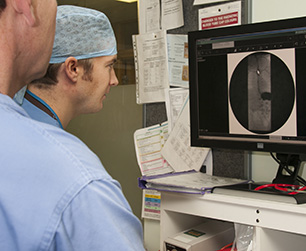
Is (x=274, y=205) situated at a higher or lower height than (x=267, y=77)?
lower

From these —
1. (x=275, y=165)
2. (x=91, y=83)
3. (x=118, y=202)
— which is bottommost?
(x=275, y=165)

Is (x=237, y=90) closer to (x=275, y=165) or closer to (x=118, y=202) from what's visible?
(x=275, y=165)

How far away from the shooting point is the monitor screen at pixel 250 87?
0.86 metres

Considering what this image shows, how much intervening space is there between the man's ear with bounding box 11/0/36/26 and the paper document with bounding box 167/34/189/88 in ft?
2.64

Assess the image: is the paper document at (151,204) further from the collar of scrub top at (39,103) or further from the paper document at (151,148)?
the collar of scrub top at (39,103)

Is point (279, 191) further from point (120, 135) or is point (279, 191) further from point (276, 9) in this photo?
point (120, 135)

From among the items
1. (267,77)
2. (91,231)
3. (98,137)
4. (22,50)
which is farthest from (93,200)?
(98,137)

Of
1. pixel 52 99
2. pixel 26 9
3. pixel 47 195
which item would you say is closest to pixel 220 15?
pixel 52 99

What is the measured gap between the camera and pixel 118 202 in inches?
16.2

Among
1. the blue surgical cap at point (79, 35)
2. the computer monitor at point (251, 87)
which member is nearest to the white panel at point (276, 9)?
the computer monitor at point (251, 87)

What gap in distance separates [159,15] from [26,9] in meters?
0.91

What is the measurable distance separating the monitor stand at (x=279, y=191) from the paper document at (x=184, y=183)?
4 cm

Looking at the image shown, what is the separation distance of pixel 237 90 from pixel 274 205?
0.29 meters

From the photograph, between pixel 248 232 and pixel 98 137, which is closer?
pixel 248 232
